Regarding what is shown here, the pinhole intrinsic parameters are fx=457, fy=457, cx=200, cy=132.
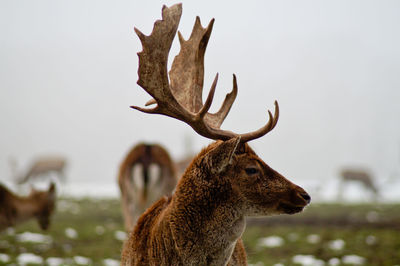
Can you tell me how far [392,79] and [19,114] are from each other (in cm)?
4487

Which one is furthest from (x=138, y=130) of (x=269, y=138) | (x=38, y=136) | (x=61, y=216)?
(x=61, y=216)

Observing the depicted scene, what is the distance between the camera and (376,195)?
2097 cm

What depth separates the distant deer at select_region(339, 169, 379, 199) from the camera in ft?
69.1

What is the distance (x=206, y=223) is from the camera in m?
2.73

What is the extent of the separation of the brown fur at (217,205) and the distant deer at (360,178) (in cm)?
1916

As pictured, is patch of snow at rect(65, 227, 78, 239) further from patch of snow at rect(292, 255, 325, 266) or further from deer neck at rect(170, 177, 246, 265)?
deer neck at rect(170, 177, 246, 265)

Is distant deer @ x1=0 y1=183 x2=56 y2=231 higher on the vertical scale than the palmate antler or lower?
lower

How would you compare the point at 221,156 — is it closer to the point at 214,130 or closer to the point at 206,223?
the point at 214,130

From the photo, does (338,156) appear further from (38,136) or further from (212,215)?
(212,215)

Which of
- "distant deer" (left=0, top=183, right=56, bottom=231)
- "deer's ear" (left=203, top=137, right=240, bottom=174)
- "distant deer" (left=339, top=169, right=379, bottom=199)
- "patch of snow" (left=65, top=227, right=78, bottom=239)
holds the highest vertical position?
"deer's ear" (left=203, top=137, right=240, bottom=174)

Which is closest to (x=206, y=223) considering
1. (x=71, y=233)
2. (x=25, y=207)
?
(x=25, y=207)

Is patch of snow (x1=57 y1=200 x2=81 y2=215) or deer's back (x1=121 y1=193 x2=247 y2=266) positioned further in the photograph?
patch of snow (x1=57 y1=200 x2=81 y2=215)

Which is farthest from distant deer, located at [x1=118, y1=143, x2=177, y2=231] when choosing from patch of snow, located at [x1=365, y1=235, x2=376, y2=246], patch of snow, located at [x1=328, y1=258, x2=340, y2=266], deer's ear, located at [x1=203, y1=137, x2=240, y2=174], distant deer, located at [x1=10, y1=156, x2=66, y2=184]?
distant deer, located at [x1=10, y1=156, x2=66, y2=184]

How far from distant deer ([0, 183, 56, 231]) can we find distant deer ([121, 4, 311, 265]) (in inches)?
184
